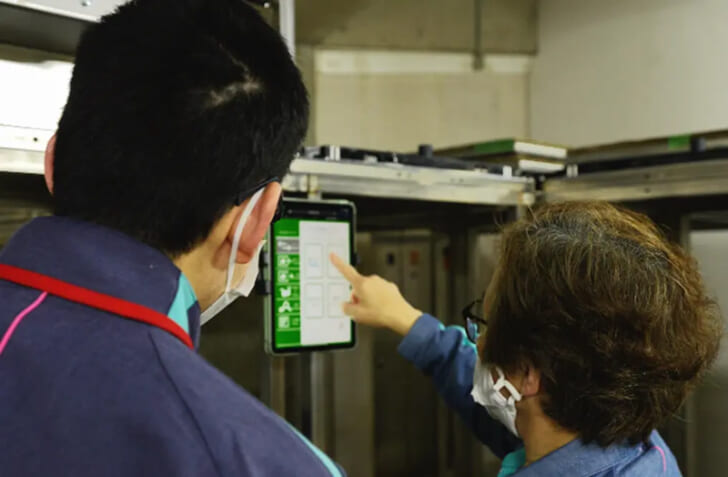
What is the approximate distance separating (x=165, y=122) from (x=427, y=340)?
71 centimetres

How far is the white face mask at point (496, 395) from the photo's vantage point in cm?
84

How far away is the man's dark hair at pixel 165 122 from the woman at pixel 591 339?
1.38 feet

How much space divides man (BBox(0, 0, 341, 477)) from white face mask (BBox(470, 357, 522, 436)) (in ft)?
1.36

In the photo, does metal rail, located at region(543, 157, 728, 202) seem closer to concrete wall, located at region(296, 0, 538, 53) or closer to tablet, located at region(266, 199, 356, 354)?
tablet, located at region(266, 199, 356, 354)

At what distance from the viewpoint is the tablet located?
0.98 meters

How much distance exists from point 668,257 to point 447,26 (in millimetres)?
1911

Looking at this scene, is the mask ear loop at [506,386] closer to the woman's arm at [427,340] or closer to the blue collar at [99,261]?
the woman's arm at [427,340]

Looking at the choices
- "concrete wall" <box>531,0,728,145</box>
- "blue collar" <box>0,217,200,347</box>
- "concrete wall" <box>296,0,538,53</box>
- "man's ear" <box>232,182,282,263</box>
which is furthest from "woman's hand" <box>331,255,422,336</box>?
"concrete wall" <box>531,0,728,145</box>

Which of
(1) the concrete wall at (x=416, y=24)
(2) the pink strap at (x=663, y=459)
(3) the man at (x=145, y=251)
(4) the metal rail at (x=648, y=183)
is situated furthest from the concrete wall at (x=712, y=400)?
(3) the man at (x=145, y=251)

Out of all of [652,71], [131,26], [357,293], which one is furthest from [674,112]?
[131,26]

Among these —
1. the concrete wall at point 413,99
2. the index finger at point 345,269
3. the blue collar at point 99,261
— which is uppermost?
the concrete wall at point 413,99

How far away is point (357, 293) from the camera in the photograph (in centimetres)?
107

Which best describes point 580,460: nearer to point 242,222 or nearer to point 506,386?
point 506,386

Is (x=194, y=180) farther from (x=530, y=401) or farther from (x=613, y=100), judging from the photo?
(x=613, y=100)
